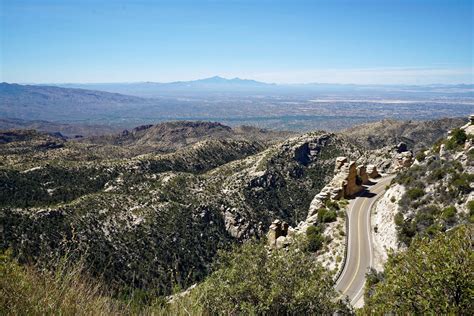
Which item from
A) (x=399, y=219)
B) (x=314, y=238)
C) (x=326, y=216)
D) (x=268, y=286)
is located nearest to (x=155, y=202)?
(x=326, y=216)

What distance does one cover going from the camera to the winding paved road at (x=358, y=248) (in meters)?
25.8

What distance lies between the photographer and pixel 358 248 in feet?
102

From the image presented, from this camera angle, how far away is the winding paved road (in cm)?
2583

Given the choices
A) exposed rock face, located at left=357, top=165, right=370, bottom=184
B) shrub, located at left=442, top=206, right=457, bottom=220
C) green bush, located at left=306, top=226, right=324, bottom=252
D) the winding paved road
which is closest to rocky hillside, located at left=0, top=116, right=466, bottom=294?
exposed rock face, located at left=357, top=165, right=370, bottom=184

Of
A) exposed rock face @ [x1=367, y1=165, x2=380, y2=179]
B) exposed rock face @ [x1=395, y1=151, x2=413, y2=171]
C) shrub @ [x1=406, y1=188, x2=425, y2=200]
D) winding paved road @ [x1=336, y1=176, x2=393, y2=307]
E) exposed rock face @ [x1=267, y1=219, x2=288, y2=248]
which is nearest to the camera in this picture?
winding paved road @ [x1=336, y1=176, x2=393, y2=307]

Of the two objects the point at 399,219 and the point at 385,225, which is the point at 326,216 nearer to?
the point at 385,225

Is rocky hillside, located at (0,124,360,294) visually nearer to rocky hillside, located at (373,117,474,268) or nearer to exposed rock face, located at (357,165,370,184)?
rocky hillside, located at (373,117,474,268)

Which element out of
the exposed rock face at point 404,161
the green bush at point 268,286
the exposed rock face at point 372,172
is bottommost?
the exposed rock face at point 372,172

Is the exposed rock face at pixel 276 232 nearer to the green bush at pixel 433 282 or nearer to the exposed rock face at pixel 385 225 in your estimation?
the exposed rock face at pixel 385 225

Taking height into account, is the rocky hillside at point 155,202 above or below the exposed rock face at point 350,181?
below

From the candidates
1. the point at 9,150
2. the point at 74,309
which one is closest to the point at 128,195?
the point at 74,309

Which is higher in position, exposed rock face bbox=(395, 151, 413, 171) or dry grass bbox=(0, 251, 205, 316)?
dry grass bbox=(0, 251, 205, 316)

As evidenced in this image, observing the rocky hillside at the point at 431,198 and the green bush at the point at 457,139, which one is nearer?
the rocky hillside at the point at 431,198

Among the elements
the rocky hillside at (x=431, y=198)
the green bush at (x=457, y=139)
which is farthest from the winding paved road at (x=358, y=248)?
the green bush at (x=457, y=139)
